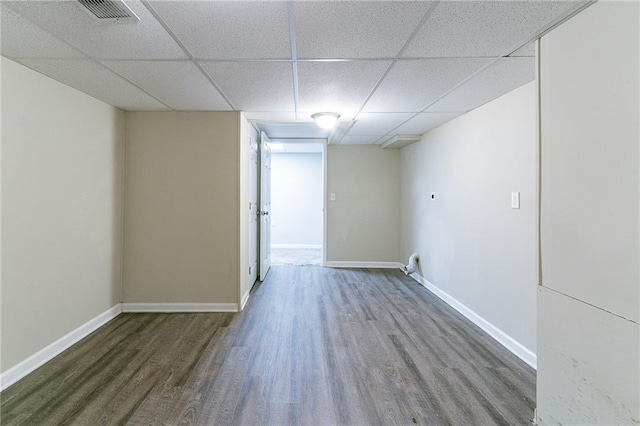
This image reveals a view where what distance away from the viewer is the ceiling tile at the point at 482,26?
1.32 metres

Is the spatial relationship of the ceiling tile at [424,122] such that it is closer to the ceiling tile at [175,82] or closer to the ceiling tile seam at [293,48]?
the ceiling tile seam at [293,48]

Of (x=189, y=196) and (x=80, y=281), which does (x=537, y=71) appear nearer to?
(x=189, y=196)

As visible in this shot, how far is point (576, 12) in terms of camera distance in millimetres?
1343

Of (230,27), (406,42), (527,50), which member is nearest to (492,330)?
(527,50)

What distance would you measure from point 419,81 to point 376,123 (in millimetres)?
1284

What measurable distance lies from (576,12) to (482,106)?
4.45 ft

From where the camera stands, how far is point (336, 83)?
218 cm

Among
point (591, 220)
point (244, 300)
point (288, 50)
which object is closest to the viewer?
point (591, 220)

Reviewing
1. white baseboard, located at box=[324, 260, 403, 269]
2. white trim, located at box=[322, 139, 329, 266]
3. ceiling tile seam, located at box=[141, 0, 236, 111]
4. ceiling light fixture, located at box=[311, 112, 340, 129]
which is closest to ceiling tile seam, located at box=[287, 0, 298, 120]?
ceiling light fixture, located at box=[311, 112, 340, 129]

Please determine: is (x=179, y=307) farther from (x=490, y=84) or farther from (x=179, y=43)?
(x=490, y=84)

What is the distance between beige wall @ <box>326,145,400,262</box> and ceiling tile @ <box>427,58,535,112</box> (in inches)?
88.9

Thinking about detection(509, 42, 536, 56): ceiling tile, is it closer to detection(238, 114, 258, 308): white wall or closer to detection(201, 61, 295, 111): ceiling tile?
detection(201, 61, 295, 111): ceiling tile

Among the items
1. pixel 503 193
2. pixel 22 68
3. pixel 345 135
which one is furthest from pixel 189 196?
pixel 503 193

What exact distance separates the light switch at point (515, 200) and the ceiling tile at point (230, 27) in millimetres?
1999
